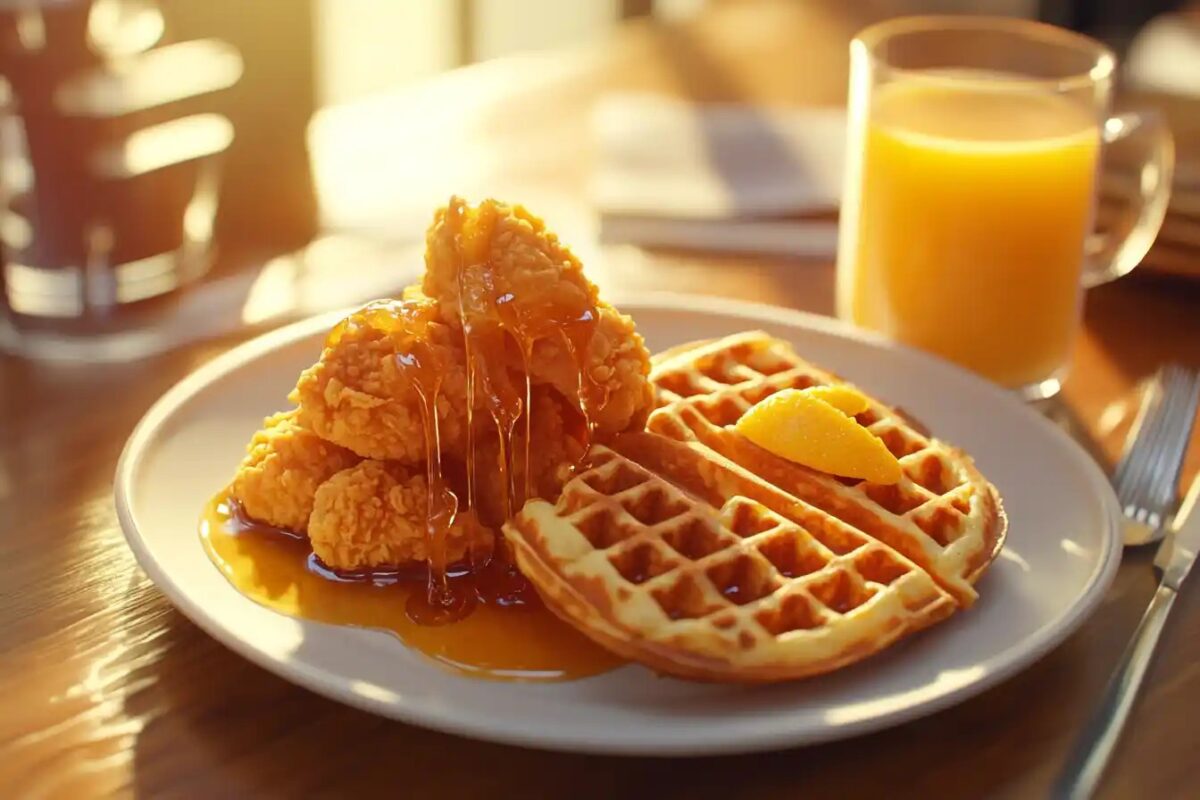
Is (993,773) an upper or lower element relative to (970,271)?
lower

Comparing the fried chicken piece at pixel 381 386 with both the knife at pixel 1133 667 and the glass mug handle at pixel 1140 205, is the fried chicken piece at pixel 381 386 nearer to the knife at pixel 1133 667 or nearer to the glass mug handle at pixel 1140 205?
the knife at pixel 1133 667

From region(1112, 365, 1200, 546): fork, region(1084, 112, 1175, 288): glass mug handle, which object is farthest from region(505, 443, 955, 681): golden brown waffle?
region(1084, 112, 1175, 288): glass mug handle

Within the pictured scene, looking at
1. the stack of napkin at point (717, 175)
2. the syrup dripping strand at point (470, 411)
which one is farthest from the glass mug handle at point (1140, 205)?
the syrup dripping strand at point (470, 411)

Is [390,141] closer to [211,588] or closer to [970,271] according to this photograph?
→ [970,271]

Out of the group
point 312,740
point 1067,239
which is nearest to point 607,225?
point 1067,239

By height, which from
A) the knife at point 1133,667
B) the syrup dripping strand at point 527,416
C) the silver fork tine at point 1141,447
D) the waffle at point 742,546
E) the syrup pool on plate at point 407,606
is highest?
the syrup dripping strand at point 527,416

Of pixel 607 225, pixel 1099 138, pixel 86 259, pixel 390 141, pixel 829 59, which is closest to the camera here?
pixel 1099 138
